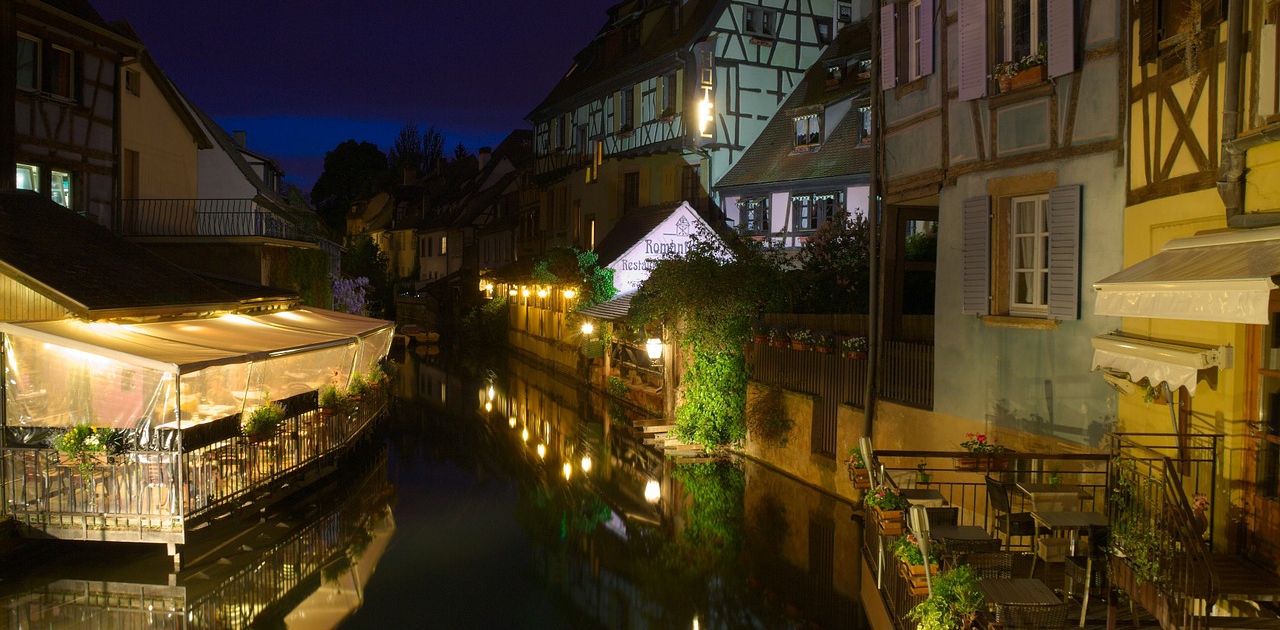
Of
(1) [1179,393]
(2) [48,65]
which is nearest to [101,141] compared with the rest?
(2) [48,65]

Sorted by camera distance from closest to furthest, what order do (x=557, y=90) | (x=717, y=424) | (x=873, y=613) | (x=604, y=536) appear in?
(x=873, y=613)
(x=604, y=536)
(x=717, y=424)
(x=557, y=90)

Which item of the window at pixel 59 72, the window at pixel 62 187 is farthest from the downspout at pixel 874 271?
the window at pixel 62 187

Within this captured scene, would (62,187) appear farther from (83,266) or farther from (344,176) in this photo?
(344,176)

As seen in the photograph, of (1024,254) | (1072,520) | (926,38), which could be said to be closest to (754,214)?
(926,38)

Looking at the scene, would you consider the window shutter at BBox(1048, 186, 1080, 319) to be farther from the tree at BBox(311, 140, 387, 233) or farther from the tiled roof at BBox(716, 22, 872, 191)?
the tree at BBox(311, 140, 387, 233)

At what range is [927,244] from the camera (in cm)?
2067

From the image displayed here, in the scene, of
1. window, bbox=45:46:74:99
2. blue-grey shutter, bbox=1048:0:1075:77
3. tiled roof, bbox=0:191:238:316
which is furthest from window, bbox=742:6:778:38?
blue-grey shutter, bbox=1048:0:1075:77

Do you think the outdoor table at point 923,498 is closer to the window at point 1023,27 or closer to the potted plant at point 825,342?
the window at point 1023,27

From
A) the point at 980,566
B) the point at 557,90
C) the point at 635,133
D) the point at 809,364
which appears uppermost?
the point at 557,90

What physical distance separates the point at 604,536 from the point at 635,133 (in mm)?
21564

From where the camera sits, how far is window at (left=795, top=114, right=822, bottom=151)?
27.4 metres

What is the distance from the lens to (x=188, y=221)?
77.6ft

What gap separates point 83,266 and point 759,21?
21670mm

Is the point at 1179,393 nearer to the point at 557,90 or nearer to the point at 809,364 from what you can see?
the point at 809,364
